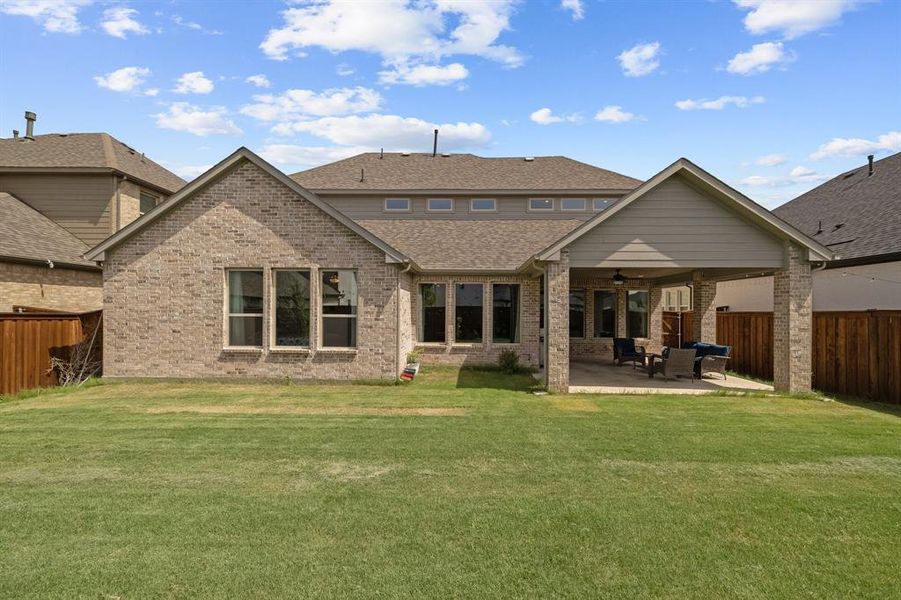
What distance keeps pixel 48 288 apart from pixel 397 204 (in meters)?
12.0

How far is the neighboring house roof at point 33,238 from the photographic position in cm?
1477

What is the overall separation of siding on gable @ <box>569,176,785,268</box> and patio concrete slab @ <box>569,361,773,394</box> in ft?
10.0

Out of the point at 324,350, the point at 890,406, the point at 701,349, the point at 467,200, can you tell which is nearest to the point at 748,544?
the point at 890,406

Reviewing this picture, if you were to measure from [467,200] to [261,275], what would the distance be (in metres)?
10.1

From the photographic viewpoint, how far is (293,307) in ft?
45.1

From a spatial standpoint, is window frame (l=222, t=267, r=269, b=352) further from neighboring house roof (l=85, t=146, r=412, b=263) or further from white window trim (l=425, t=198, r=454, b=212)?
white window trim (l=425, t=198, r=454, b=212)

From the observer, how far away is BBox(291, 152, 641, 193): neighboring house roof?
69.9 feet

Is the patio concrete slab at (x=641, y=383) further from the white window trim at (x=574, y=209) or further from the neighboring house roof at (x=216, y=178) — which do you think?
the white window trim at (x=574, y=209)

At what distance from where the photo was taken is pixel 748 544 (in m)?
4.55

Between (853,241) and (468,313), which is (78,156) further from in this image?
(853,241)

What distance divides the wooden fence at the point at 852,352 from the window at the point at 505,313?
7.18m

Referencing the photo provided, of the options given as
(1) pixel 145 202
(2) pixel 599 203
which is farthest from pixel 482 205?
(1) pixel 145 202

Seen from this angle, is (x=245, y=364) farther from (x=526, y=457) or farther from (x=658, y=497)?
(x=658, y=497)

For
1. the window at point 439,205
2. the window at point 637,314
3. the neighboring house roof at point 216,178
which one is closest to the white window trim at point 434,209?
the window at point 439,205
